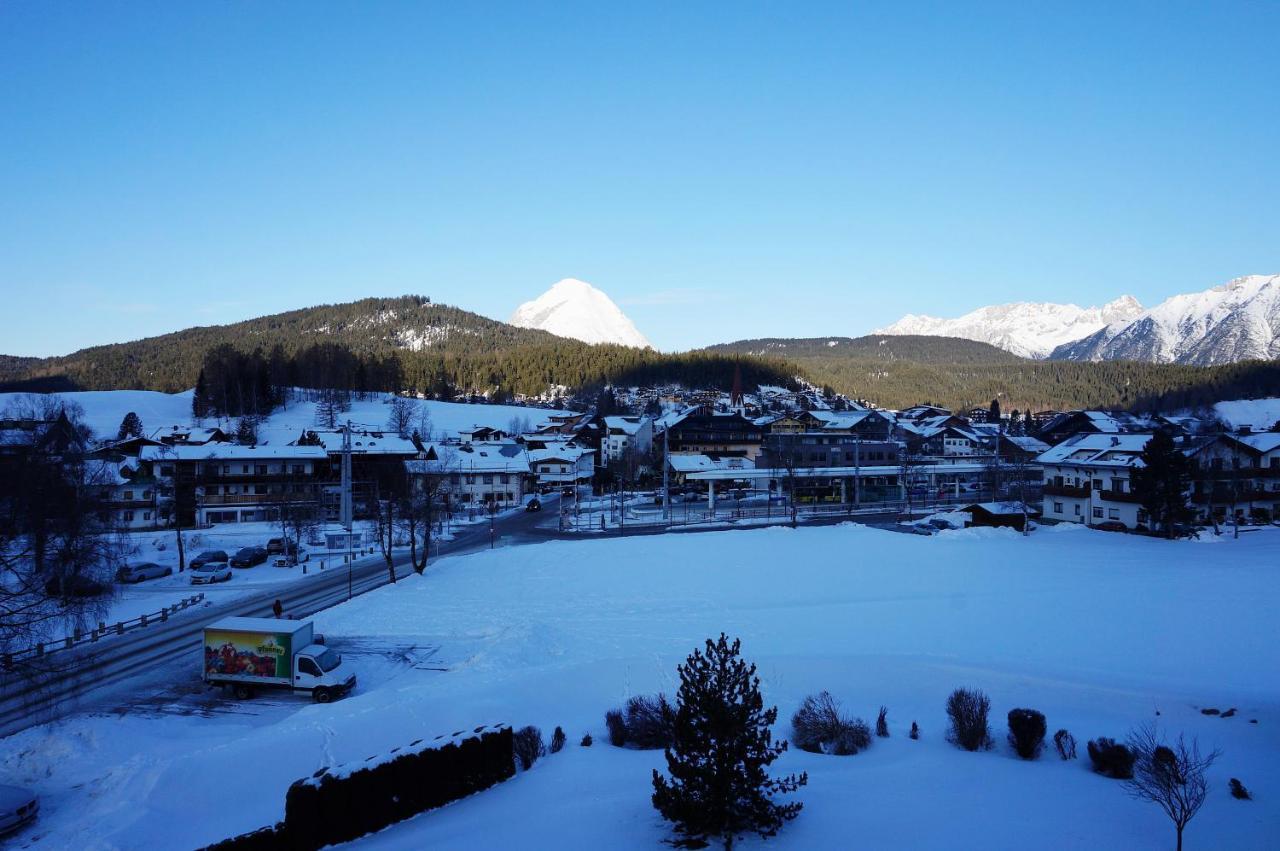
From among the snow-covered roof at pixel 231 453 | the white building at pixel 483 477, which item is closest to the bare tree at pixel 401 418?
the white building at pixel 483 477

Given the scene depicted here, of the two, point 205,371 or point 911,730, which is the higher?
point 205,371

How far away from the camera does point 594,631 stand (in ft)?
63.6

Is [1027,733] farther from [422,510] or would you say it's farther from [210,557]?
[210,557]

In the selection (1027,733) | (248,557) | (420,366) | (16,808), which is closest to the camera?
(16,808)

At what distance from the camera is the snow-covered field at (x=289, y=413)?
8994cm

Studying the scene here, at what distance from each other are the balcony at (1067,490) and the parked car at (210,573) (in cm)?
4027

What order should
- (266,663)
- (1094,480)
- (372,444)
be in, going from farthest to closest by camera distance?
(372,444) → (1094,480) → (266,663)

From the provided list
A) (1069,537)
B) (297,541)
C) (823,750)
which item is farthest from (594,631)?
(1069,537)

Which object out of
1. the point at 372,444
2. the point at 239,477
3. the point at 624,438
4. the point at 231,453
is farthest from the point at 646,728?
the point at 624,438

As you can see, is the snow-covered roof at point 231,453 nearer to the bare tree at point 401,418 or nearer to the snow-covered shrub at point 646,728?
the bare tree at point 401,418

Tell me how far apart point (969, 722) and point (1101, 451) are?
34866mm

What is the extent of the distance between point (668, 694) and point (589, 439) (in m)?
69.3

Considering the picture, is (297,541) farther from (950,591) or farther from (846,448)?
(846,448)

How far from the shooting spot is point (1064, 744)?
11.1 metres
